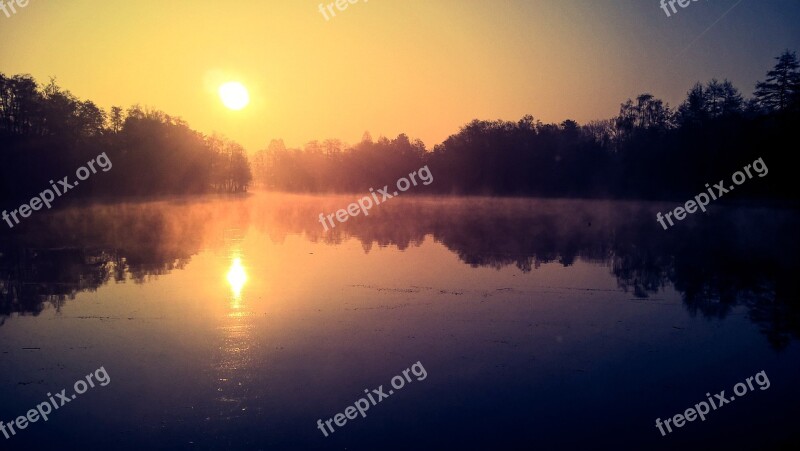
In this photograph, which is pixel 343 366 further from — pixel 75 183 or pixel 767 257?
pixel 75 183

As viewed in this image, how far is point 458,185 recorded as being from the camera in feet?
297

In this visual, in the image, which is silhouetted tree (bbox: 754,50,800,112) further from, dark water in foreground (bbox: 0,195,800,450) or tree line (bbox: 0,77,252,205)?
tree line (bbox: 0,77,252,205)

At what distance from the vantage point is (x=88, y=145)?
198 ft

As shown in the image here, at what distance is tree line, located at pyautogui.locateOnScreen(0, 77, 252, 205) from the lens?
50.8 m

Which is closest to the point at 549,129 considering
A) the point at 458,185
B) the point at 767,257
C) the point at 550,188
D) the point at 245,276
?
the point at 550,188

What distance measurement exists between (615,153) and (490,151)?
20081 millimetres

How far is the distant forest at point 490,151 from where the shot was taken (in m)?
51.5

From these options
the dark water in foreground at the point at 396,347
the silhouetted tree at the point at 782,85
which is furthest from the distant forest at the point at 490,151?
the dark water in foreground at the point at 396,347

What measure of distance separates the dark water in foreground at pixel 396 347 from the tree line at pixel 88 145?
1520 inches

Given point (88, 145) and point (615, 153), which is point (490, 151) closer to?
point (615, 153)

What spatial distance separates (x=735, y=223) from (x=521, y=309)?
3066 centimetres

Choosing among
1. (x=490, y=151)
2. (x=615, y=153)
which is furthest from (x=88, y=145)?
(x=615, y=153)

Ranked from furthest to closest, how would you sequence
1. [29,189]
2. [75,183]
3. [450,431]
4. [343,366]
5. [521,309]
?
[75,183] < [29,189] < [521,309] < [343,366] < [450,431]

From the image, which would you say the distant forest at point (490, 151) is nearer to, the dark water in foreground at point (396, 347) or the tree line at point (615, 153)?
the tree line at point (615, 153)
